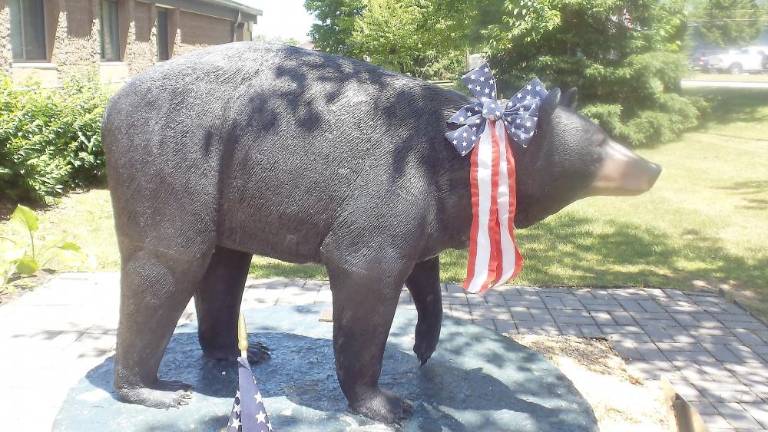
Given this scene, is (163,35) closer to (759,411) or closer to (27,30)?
(27,30)

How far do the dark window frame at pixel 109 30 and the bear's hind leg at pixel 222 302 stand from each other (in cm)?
1568

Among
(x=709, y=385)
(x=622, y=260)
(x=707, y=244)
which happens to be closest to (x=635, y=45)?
(x=707, y=244)

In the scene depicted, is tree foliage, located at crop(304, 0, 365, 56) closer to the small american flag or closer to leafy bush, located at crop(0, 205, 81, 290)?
leafy bush, located at crop(0, 205, 81, 290)

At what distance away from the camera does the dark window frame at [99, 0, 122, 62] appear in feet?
56.7

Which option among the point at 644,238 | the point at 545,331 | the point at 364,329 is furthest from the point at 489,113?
the point at 644,238

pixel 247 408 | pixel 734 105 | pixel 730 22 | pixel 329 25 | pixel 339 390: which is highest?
pixel 730 22

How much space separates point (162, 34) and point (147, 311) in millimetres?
20018

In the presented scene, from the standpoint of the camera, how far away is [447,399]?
3.40 m

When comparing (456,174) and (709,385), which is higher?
(456,174)

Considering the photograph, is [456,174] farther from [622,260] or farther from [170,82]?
[622,260]

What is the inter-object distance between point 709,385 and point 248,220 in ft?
11.8

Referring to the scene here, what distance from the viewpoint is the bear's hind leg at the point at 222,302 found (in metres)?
3.47

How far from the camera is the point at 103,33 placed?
56.9 ft

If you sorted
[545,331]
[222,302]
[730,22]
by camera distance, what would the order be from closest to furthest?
[222,302]
[545,331]
[730,22]
